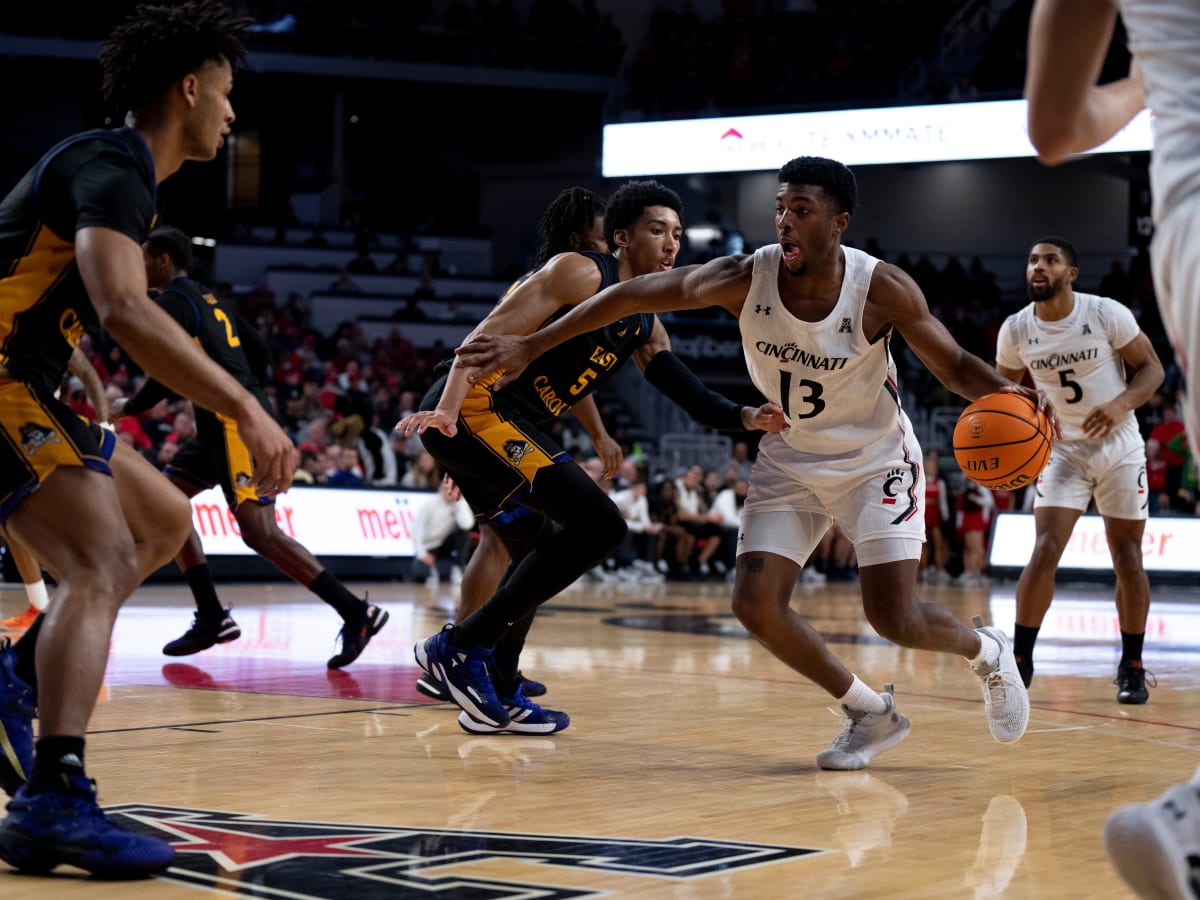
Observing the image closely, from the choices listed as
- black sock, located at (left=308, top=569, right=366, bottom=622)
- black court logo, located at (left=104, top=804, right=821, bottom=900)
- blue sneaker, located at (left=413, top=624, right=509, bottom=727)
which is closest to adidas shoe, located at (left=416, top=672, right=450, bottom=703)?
blue sneaker, located at (left=413, top=624, right=509, bottom=727)

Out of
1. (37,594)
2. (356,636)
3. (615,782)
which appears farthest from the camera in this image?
A: (37,594)

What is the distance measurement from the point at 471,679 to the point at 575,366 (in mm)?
1327

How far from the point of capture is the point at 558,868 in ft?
10.9

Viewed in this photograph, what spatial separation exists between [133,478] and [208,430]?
3.93 m

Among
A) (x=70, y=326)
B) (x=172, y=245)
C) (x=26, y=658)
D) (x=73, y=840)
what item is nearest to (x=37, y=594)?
(x=172, y=245)

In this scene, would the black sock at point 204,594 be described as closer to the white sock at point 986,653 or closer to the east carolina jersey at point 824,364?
the east carolina jersey at point 824,364

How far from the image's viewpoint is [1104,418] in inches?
263

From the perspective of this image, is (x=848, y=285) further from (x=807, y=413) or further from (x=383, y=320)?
(x=383, y=320)

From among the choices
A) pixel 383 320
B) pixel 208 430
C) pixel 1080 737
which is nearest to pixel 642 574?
pixel 383 320

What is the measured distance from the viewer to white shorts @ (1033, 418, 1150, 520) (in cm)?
714

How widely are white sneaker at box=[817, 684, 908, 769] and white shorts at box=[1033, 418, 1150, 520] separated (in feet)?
Answer: 7.82

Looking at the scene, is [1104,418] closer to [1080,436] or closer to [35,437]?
[1080,436]

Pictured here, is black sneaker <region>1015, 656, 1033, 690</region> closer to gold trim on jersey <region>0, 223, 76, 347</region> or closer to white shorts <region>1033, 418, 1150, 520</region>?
white shorts <region>1033, 418, 1150, 520</region>

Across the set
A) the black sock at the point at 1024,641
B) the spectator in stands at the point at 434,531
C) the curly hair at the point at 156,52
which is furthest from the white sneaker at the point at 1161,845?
the spectator in stands at the point at 434,531
